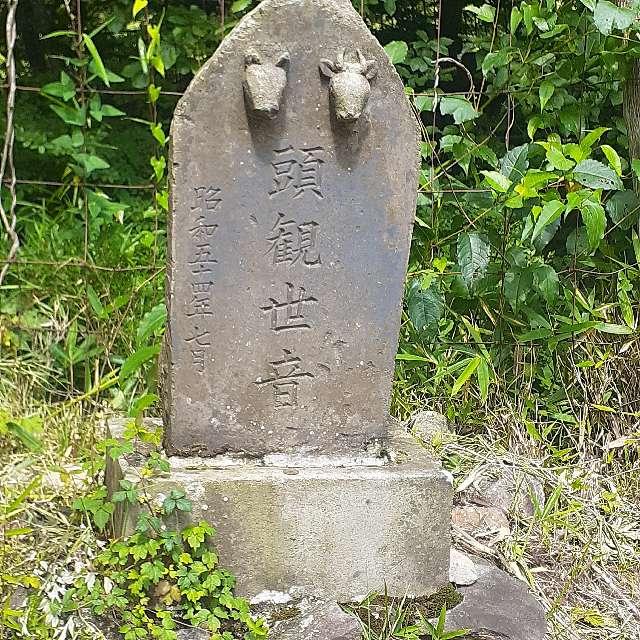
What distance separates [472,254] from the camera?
3.12 meters

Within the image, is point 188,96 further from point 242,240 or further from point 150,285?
point 150,285

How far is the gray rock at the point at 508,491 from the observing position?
2.89 meters

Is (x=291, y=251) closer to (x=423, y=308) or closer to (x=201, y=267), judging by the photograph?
(x=201, y=267)

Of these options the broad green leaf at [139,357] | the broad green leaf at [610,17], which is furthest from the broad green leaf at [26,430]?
the broad green leaf at [610,17]

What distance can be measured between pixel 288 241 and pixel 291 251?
3cm

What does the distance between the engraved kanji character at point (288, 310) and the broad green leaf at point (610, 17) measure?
1.45 metres

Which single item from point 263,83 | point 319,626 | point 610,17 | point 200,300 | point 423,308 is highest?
point 610,17

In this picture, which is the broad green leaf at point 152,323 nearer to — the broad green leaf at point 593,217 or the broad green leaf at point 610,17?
the broad green leaf at point 593,217

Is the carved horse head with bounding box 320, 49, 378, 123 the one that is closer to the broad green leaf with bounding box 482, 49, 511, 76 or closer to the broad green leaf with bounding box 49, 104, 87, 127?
the broad green leaf with bounding box 482, 49, 511, 76

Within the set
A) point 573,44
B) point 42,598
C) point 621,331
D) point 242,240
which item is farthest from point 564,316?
point 42,598

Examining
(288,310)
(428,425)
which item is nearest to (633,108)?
(428,425)

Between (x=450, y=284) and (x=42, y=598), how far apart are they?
1792mm

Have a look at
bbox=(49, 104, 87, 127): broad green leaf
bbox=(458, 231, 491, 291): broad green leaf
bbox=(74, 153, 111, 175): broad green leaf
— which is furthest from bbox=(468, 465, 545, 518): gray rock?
bbox=(49, 104, 87, 127): broad green leaf

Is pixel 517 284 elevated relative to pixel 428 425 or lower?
elevated
